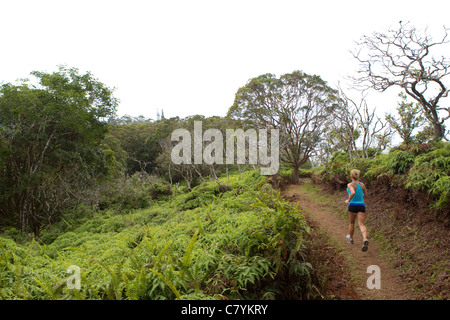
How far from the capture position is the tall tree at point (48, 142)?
1264 cm

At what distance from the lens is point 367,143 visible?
39.9 feet

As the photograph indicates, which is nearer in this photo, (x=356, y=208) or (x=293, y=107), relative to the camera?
(x=356, y=208)

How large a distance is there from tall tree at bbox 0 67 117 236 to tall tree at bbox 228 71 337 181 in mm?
8692

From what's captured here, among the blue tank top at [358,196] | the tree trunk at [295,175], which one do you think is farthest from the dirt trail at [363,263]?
the tree trunk at [295,175]

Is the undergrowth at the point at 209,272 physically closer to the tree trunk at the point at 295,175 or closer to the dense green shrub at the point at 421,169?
the dense green shrub at the point at 421,169

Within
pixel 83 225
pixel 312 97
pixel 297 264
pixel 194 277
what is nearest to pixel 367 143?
pixel 312 97

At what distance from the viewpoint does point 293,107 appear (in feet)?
57.8

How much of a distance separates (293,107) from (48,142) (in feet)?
46.9

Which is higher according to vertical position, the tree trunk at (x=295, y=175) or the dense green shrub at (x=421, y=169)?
the dense green shrub at (x=421, y=169)

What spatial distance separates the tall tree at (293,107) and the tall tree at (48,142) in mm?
8692

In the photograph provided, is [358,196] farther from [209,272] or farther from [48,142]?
[48,142]

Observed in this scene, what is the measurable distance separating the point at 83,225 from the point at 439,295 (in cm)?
1300

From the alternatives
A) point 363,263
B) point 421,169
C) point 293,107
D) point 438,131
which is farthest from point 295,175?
point 363,263

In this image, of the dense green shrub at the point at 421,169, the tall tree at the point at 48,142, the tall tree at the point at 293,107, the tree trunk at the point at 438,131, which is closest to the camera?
the dense green shrub at the point at 421,169
